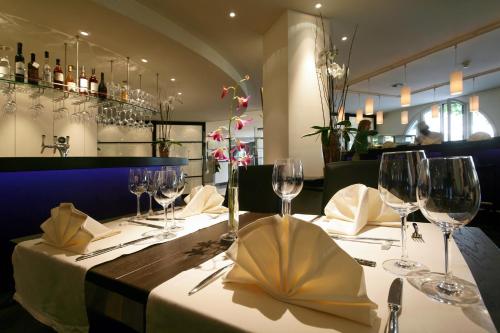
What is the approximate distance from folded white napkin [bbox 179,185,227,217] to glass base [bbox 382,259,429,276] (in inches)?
29.5

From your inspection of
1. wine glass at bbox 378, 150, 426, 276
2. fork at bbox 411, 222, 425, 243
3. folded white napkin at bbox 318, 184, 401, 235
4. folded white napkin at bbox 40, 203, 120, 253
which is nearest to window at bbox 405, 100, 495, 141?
folded white napkin at bbox 318, 184, 401, 235

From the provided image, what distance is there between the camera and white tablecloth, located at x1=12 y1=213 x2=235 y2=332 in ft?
1.97

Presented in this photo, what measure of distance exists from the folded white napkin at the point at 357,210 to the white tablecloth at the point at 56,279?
2.08ft

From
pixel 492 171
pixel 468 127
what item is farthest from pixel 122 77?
pixel 468 127

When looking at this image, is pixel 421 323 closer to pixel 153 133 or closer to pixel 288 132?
pixel 288 132

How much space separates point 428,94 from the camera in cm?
721

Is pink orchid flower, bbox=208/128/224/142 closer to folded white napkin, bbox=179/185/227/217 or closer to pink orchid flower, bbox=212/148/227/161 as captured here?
pink orchid flower, bbox=212/148/227/161

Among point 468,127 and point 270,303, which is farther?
point 468,127

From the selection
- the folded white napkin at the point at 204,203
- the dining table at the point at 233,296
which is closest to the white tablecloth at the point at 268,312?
the dining table at the point at 233,296

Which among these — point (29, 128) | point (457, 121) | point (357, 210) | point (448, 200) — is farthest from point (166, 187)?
point (457, 121)

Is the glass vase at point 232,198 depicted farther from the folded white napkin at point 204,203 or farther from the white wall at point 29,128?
Result: the white wall at point 29,128

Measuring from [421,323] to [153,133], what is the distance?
317 inches

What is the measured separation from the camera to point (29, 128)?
3988mm

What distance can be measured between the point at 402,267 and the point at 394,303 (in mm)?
185
